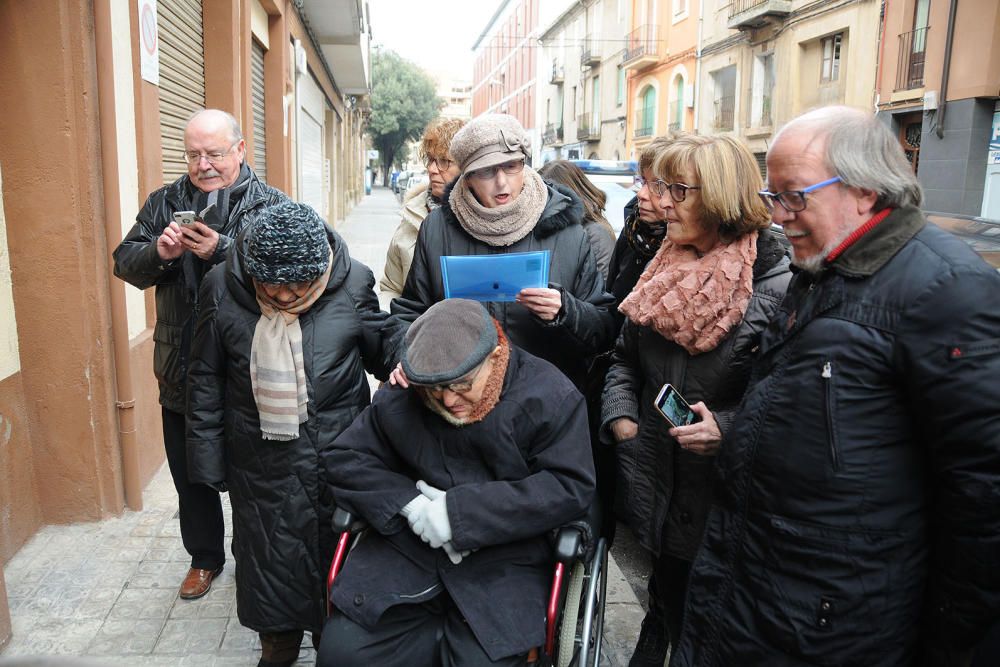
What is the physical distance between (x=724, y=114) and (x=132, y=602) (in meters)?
25.0

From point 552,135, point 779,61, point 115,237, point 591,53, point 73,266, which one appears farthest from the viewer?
point 552,135

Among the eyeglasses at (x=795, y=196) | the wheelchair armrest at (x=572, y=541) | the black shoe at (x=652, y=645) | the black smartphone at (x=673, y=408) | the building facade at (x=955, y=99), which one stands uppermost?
the building facade at (x=955, y=99)

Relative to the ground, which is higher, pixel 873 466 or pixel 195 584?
pixel 873 466

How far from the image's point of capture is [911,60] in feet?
55.5

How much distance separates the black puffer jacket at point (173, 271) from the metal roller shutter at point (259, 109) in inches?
227

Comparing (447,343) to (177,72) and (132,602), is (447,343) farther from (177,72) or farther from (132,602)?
(177,72)

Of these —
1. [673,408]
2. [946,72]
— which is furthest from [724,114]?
[673,408]

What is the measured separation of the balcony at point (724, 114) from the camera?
24750 millimetres

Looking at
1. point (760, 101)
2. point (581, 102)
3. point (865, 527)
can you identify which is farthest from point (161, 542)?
point (581, 102)

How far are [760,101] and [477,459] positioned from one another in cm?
2375

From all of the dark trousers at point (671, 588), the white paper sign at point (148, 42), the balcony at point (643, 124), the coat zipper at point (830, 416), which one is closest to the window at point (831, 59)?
the balcony at point (643, 124)

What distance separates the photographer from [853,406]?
1725 mm

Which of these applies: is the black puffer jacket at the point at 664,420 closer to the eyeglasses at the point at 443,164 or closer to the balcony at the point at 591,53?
the eyeglasses at the point at 443,164

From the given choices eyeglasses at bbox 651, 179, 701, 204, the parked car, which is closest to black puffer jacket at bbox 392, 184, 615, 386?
eyeglasses at bbox 651, 179, 701, 204
